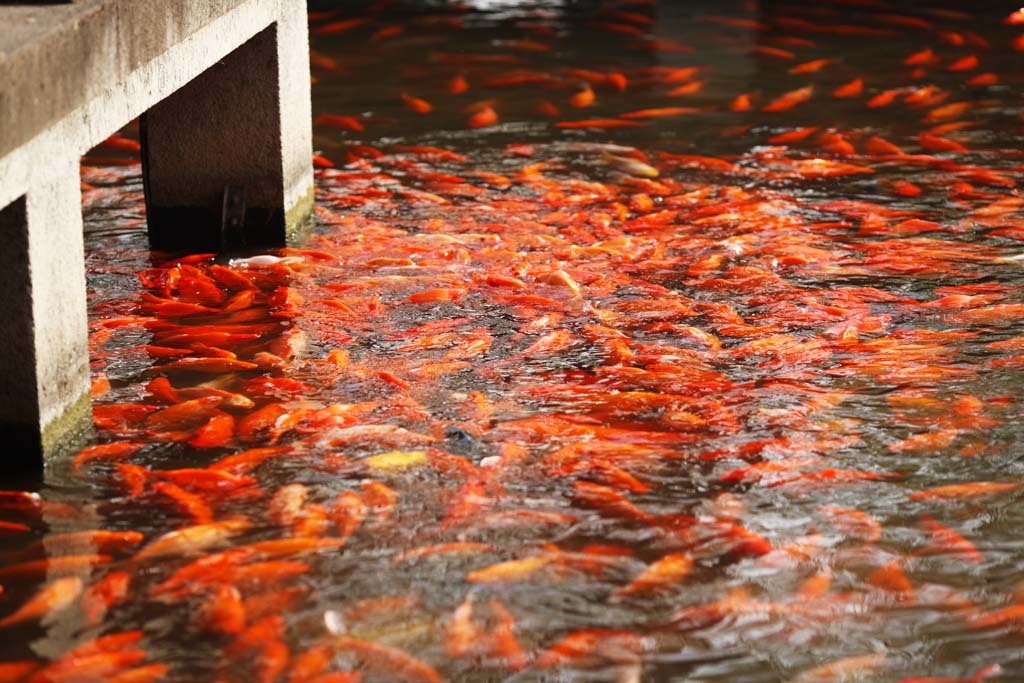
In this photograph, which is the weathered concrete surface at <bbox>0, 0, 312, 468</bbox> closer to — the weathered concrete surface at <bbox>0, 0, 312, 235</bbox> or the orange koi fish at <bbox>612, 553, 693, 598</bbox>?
the weathered concrete surface at <bbox>0, 0, 312, 235</bbox>

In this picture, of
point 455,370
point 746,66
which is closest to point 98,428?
point 455,370

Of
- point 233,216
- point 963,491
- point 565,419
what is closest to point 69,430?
point 565,419

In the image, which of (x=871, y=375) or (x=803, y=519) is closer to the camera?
(x=803, y=519)

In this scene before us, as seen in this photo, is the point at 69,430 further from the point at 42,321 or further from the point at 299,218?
the point at 299,218

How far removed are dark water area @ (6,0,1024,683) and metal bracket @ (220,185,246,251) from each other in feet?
0.61

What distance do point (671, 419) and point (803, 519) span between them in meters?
0.74

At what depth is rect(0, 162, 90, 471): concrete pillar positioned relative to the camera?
4277mm

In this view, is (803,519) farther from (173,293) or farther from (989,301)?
(173,293)

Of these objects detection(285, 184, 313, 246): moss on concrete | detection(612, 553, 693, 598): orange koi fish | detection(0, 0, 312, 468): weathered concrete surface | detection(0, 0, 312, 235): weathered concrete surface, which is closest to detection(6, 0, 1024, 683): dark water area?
detection(612, 553, 693, 598): orange koi fish

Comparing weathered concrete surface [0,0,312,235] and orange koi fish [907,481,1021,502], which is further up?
weathered concrete surface [0,0,312,235]

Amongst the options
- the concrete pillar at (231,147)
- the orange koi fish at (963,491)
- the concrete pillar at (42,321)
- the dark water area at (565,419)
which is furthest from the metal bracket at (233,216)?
the orange koi fish at (963,491)

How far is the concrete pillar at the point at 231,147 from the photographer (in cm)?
656

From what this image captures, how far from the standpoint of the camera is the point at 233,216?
21.9ft

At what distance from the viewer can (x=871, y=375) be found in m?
5.14
